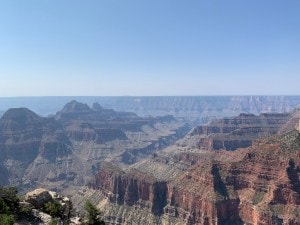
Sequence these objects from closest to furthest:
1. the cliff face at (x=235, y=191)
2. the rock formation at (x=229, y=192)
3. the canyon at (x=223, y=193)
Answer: the cliff face at (x=235, y=191), the rock formation at (x=229, y=192), the canyon at (x=223, y=193)

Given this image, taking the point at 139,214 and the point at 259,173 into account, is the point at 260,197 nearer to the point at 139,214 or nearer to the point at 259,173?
the point at 259,173

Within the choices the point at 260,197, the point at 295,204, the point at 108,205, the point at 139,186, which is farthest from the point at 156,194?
the point at 295,204

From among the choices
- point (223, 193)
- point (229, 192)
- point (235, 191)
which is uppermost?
point (235, 191)

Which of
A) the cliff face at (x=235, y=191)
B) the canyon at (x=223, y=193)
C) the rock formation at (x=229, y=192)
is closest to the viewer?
the cliff face at (x=235, y=191)

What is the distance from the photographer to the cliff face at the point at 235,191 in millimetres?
120375

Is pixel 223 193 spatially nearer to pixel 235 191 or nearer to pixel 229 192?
pixel 229 192

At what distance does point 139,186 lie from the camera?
162 m

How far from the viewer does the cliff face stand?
120375mm

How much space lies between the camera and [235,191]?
441 feet

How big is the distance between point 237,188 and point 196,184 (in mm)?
15323

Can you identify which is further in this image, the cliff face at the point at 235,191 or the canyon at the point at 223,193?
the canyon at the point at 223,193

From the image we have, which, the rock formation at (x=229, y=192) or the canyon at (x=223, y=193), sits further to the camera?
the canyon at (x=223, y=193)

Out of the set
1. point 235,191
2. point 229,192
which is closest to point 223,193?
point 229,192

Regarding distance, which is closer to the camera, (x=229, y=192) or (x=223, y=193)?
(x=229, y=192)
